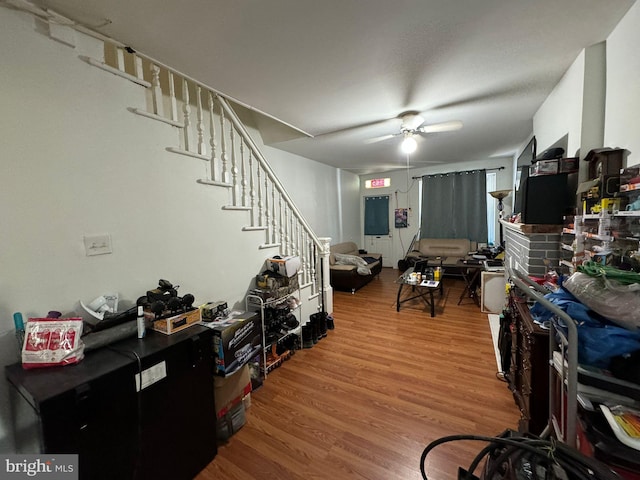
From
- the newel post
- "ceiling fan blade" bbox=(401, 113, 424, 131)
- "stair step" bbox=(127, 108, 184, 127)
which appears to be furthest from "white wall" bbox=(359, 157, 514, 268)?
"stair step" bbox=(127, 108, 184, 127)

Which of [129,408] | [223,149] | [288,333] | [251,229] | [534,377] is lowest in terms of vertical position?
[288,333]

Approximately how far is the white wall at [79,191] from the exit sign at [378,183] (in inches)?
211

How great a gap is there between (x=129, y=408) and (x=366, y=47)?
93.0 inches

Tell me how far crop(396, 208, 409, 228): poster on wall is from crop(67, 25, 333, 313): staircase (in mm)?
3725

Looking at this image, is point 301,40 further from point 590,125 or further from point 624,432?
point 624,432

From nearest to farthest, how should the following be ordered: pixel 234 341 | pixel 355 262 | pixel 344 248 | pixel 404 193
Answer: pixel 234 341 < pixel 355 262 < pixel 344 248 < pixel 404 193

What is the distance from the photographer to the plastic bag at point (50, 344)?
1115mm

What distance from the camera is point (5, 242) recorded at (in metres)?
1.21

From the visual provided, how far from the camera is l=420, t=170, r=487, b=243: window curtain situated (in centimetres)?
560

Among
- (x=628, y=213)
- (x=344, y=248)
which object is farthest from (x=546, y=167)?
(x=344, y=248)

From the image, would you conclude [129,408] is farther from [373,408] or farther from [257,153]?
[257,153]

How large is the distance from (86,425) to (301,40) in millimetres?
→ 2199

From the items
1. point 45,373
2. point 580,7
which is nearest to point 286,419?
point 45,373

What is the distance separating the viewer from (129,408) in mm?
1162
